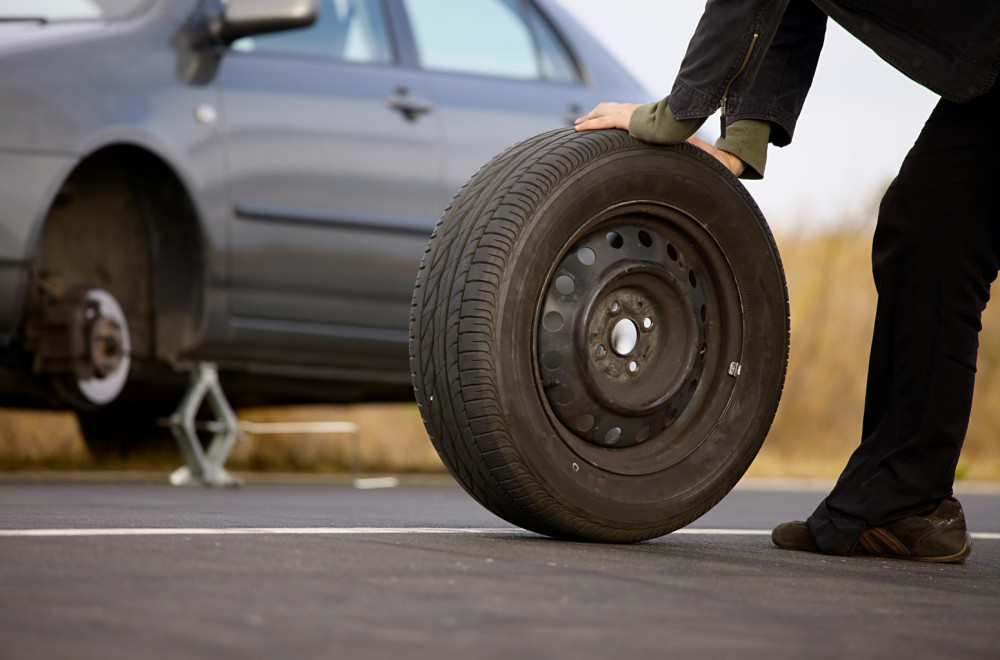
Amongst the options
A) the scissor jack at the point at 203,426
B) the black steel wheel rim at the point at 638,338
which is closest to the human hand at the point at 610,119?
the black steel wheel rim at the point at 638,338

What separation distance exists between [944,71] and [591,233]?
0.72 m

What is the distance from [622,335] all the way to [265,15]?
7.01 ft

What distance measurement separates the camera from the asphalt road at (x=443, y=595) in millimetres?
1393

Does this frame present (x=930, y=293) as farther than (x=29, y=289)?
No

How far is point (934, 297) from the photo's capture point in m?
2.60

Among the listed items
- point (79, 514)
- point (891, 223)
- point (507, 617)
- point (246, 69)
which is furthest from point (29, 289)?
point (507, 617)

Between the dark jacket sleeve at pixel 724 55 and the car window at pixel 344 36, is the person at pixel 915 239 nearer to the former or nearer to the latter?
the dark jacket sleeve at pixel 724 55

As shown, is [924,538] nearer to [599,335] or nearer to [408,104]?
[599,335]

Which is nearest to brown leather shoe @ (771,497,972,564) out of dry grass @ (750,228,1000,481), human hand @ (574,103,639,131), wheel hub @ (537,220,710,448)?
wheel hub @ (537,220,710,448)

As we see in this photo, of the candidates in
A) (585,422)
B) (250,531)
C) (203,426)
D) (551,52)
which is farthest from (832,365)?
(250,531)

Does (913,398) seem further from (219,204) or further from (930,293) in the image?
(219,204)

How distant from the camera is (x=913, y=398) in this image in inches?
103

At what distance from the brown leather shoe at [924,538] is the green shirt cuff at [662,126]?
833 mm

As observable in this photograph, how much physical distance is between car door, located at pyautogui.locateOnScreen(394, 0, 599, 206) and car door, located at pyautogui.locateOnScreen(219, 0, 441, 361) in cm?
11
